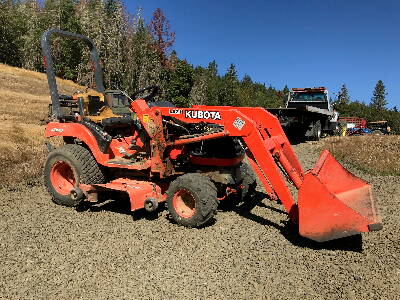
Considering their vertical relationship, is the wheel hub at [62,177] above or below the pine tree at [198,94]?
below

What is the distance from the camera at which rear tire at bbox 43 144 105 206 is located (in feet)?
19.2

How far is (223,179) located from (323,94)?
509 inches

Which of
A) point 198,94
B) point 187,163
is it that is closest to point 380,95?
point 198,94

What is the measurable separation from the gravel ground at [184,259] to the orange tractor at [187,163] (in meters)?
0.33

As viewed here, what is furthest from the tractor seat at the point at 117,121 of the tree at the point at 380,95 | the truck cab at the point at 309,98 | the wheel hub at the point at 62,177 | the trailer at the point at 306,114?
the tree at the point at 380,95

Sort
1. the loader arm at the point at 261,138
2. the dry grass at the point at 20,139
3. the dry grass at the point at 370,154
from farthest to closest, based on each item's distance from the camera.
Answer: the dry grass at the point at 370,154 < the dry grass at the point at 20,139 < the loader arm at the point at 261,138

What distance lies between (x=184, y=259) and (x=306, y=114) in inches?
423

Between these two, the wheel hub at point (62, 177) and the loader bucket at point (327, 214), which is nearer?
the loader bucket at point (327, 214)

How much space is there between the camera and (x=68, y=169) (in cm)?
645

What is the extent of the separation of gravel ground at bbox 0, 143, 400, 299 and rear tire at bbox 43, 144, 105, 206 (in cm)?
45

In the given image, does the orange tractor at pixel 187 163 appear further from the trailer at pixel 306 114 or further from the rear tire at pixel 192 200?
the trailer at pixel 306 114

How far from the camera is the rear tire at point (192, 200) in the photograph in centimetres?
482

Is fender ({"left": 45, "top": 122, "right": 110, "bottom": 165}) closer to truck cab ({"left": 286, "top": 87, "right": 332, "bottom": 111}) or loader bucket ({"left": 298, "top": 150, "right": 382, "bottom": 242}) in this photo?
loader bucket ({"left": 298, "top": 150, "right": 382, "bottom": 242})

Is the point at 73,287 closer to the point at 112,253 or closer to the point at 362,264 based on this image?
the point at 112,253
